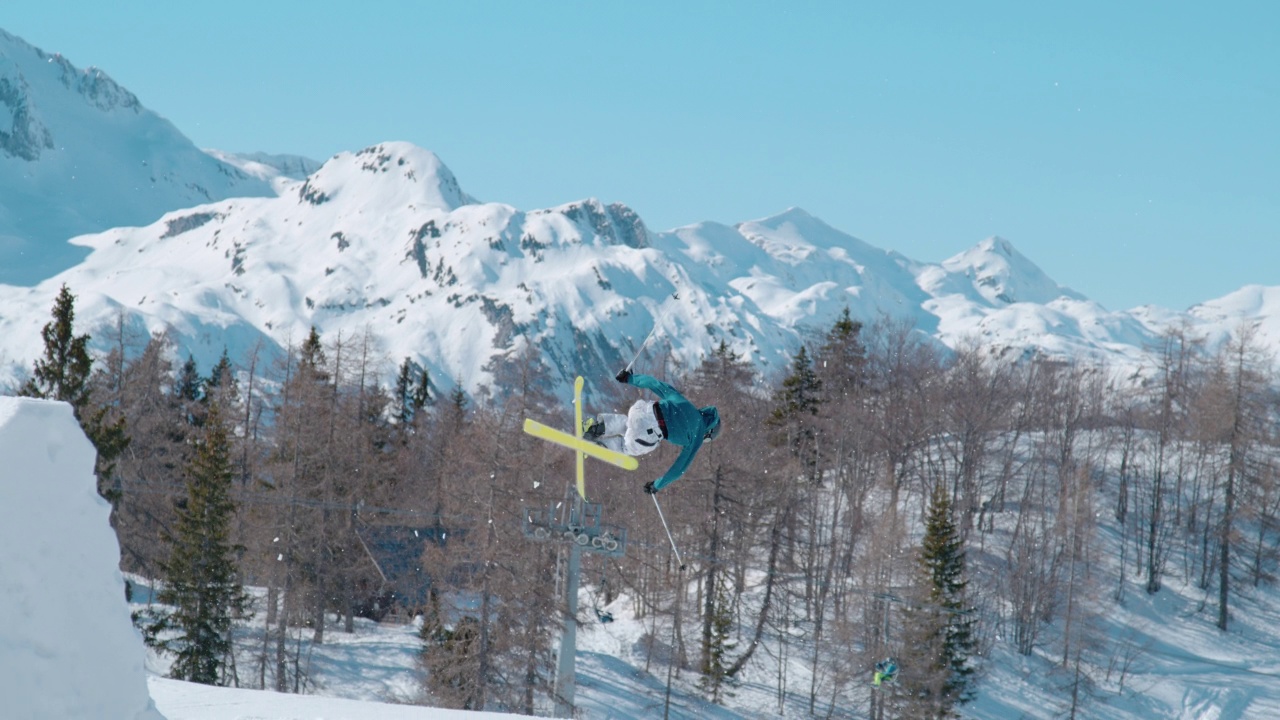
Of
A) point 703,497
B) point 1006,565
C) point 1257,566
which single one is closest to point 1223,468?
point 1257,566

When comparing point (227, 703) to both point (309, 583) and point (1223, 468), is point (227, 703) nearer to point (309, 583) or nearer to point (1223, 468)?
point (309, 583)

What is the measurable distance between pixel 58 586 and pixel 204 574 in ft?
70.5

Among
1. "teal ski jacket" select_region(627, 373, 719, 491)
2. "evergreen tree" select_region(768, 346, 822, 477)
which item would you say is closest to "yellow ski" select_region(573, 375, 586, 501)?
"teal ski jacket" select_region(627, 373, 719, 491)

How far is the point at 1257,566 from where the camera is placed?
4575 centimetres

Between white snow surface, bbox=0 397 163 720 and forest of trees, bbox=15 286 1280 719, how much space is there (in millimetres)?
15078

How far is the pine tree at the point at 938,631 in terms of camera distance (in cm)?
2908

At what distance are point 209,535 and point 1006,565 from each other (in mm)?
30247

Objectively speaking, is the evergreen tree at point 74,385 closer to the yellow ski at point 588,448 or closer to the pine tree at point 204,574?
the pine tree at point 204,574

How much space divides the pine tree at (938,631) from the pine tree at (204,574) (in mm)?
18380

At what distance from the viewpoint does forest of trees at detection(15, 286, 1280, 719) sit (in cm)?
2675

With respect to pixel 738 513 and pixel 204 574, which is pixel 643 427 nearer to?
pixel 204 574

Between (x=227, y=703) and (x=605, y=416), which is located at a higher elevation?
(x=605, y=416)

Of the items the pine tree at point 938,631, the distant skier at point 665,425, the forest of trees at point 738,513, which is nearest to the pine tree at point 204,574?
the forest of trees at point 738,513

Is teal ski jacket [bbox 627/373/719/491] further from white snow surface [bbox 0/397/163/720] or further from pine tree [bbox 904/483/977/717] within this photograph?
pine tree [bbox 904/483/977/717]
